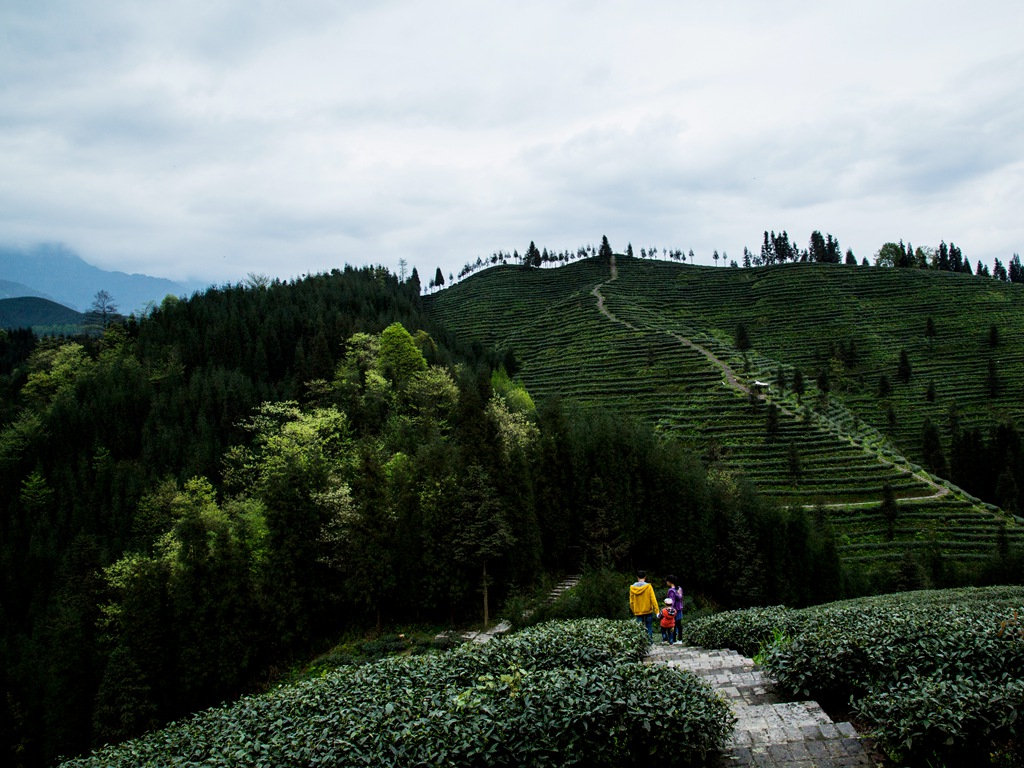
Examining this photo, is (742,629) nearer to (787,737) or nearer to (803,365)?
(787,737)

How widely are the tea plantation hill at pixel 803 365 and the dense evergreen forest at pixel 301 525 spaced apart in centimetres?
1266

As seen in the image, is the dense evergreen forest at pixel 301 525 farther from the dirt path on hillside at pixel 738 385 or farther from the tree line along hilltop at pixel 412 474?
the dirt path on hillside at pixel 738 385

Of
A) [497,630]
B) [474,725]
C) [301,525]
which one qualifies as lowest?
[497,630]

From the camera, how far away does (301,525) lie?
32.4 metres

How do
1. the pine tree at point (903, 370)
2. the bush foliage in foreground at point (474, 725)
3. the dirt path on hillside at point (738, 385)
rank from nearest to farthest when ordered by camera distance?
the bush foliage in foreground at point (474, 725) < the dirt path on hillside at point (738, 385) < the pine tree at point (903, 370)

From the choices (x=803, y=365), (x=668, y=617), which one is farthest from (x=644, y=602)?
(x=803, y=365)

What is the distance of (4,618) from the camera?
51.2 m

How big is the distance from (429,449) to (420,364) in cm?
2536

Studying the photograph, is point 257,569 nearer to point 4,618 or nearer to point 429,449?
point 429,449

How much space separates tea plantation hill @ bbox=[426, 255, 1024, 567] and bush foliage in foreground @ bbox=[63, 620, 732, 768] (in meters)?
48.7

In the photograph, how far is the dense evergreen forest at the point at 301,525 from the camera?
30.2 metres

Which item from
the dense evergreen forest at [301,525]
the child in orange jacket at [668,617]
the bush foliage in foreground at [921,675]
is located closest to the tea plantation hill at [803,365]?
the dense evergreen forest at [301,525]

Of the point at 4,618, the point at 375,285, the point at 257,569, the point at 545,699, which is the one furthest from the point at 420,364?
the point at 375,285

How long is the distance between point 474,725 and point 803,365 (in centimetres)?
10393
